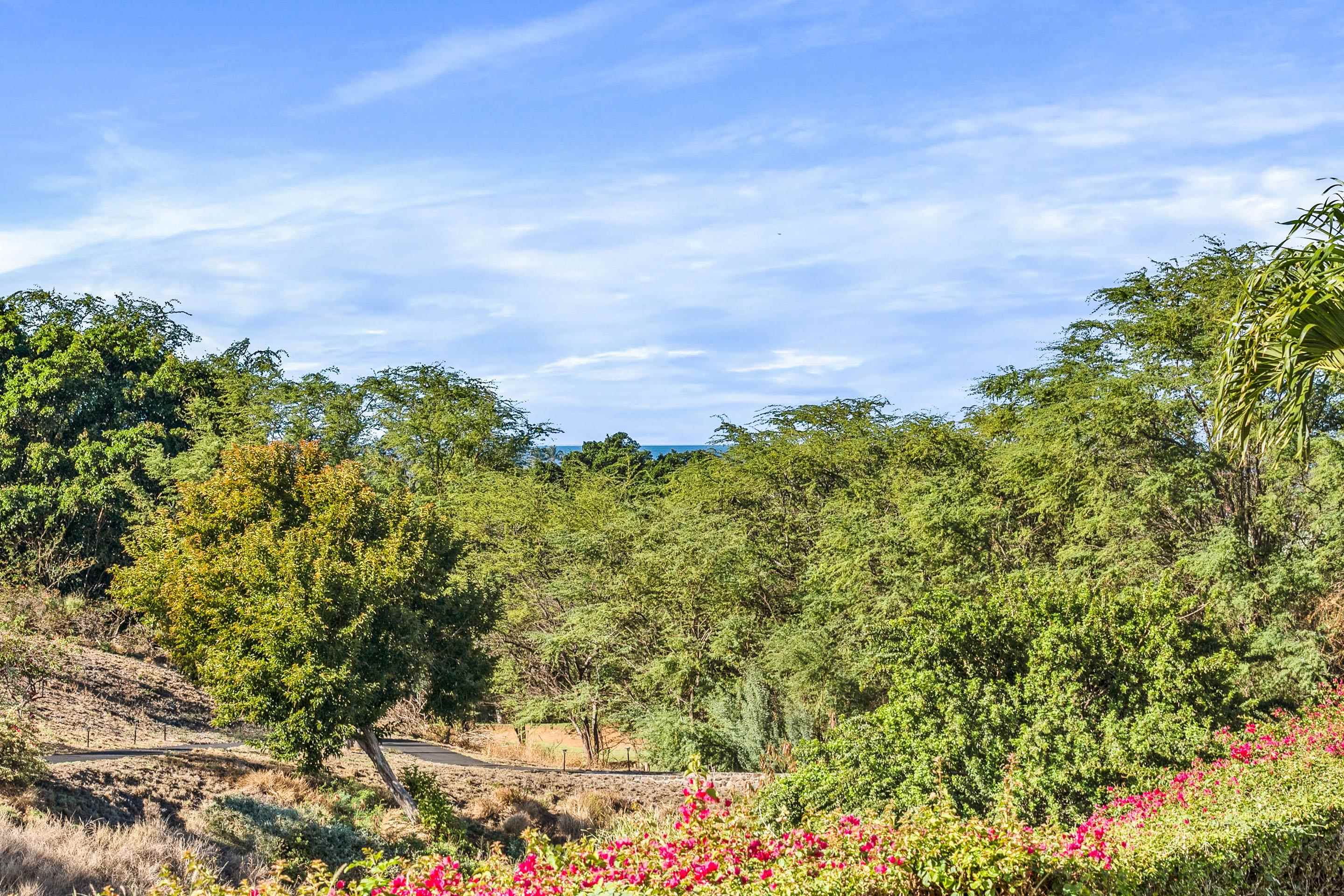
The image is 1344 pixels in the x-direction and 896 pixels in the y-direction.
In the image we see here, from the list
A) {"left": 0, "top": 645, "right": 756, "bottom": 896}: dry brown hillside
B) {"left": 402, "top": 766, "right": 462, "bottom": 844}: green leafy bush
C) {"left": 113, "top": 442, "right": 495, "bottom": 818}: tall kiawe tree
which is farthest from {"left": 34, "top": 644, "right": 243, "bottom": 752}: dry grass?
{"left": 402, "top": 766, "right": 462, "bottom": 844}: green leafy bush

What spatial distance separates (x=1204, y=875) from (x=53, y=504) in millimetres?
30332

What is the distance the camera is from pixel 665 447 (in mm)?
114375

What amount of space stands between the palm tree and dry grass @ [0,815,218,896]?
871 centimetres

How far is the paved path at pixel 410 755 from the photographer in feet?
47.9

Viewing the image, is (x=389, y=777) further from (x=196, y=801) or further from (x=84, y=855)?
(x=84, y=855)

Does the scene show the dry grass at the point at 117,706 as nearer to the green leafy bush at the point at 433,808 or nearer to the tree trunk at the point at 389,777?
the tree trunk at the point at 389,777

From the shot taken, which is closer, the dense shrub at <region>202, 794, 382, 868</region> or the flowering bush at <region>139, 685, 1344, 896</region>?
the flowering bush at <region>139, 685, 1344, 896</region>

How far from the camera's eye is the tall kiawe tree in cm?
1286

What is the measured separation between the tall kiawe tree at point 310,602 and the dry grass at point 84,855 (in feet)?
6.67

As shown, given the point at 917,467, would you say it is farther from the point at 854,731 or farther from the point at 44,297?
the point at 44,297

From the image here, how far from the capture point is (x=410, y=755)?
2038 cm

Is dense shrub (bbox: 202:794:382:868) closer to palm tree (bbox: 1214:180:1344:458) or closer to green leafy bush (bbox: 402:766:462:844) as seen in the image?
green leafy bush (bbox: 402:766:462:844)

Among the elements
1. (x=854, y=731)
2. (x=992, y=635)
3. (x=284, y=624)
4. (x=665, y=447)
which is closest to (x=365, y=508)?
(x=284, y=624)

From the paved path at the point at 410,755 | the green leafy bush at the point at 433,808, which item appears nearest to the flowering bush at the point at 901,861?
the green leafy bush at the point at 433,808
